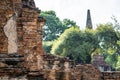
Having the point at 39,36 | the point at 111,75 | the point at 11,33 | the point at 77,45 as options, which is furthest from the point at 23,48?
the point at 77,45

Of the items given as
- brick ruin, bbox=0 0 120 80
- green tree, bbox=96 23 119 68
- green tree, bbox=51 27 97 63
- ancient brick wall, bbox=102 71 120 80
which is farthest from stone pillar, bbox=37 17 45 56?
green tree, bbox=96 23 119 68

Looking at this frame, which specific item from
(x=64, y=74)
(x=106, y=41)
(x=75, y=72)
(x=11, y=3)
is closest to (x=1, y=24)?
(x=11, y=3)

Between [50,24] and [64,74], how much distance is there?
49.0m

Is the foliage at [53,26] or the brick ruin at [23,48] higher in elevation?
the foliage at [53,26]

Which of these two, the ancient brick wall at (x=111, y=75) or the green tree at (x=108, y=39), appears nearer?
the ancient brick wall at (x=111, y=75)

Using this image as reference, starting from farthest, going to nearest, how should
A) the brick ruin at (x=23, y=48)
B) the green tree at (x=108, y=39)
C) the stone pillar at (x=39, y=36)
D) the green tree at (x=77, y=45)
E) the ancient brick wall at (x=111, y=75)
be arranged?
the green tree at (x=108, y=39) → the green tree at (x=77, y=45) → the ancient brick wall at (x=111, y=75) → the stone pillar at (x=39, y=36) → the brick ruin at (x=23, y=48)

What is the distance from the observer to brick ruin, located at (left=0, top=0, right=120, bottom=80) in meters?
4.97

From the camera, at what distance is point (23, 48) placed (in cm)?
732

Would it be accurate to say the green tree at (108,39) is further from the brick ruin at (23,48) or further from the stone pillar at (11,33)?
the stone pillar at (11,33)

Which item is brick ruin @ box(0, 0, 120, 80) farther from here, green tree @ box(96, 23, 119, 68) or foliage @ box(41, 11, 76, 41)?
foliage @ box(41, 11, 76, 41)

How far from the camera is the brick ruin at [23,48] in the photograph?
4.97 m

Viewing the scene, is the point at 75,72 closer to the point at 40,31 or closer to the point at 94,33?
the point at 40,31

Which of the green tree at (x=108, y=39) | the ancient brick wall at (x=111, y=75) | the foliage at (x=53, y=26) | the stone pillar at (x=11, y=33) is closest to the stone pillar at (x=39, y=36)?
the stone pillar at (x=11, y=33)

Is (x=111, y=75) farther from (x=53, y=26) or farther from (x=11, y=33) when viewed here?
(x=53, y=26)
